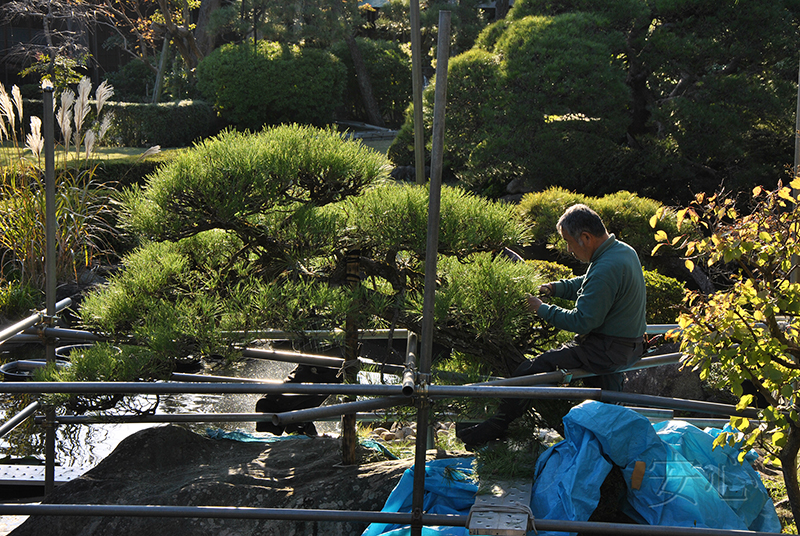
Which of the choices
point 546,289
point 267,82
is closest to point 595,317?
point 546,289

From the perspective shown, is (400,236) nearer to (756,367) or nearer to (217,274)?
(217,274)

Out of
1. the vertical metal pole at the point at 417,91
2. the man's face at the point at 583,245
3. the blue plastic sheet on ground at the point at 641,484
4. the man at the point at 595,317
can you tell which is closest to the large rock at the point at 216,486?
the man at the point at 595,317

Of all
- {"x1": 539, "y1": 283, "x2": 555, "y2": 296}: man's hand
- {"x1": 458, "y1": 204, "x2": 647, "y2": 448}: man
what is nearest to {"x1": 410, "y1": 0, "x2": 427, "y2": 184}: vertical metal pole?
{"x1": 539, "y1": 283, "x2": 555, "y2": 296}: man's hand

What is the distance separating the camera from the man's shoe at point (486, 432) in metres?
2.57

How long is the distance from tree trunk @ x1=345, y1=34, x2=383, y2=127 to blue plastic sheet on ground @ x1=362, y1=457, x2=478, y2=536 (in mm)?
13346

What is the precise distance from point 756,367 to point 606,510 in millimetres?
649

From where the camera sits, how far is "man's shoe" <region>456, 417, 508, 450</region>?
257cm

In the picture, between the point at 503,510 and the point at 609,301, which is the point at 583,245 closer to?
the point at 609,301

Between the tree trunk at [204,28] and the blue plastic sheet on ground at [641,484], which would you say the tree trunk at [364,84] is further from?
the blue plastic sheet on ground at [641,484]

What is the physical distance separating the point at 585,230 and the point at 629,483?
3.07ft

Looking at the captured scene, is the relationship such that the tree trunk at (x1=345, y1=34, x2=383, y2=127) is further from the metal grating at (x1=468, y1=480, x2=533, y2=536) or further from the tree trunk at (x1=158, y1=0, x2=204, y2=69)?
the metal grating at (x1=468, y1=480, x2=533, y2=536)

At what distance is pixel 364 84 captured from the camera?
15.5 meters

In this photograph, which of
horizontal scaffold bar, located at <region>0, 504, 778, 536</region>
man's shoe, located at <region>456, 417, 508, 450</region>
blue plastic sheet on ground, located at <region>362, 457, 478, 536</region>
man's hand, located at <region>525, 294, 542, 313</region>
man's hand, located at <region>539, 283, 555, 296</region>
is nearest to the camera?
horizontal scaffold bar, located at <region>0, 504, 778, 536</region>

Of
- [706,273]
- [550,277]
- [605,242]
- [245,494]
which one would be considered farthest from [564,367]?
[706,273]
